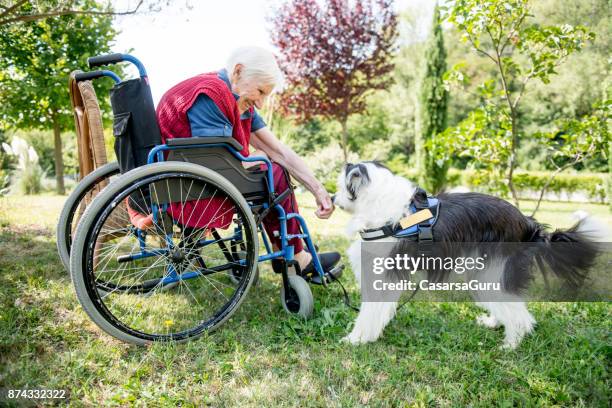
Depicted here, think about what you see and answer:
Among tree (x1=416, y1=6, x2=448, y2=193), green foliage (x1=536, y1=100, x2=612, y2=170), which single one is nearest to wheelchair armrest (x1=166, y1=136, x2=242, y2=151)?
green foliage (x1=536, y1=100, x2=612, y2=170)

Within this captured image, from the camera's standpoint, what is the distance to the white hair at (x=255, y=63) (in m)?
2.19

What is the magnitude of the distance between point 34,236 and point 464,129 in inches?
172

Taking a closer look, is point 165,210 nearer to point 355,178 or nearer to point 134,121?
point 134,121

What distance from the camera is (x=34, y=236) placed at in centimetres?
389

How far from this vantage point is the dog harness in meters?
1.99

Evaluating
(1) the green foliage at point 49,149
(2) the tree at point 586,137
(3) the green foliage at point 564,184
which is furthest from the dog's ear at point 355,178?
(1) the green foliage at point 49,149

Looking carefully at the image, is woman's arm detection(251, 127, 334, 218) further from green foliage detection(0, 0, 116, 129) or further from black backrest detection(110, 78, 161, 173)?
green foliage detection(0, 0, 116, 129)

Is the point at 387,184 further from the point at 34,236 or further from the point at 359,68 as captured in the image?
the point at 359,68

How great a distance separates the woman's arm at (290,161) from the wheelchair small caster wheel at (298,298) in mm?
412

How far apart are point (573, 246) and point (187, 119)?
201cm

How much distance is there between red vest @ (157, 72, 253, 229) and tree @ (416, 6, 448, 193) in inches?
400

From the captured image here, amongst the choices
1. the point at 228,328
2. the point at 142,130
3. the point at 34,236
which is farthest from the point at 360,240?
the point at 34,236

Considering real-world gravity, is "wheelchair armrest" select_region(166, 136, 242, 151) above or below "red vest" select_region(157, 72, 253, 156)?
below

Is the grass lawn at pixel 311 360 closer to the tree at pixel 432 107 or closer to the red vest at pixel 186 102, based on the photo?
the red vest at pixel 186 102
